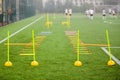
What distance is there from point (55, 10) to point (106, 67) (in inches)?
2898

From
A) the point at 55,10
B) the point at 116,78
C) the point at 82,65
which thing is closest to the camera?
the point at 116,78

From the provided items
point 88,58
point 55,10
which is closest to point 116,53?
point 88,58

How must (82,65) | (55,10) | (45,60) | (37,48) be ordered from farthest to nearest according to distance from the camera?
(55,10), (37,48), (45,60), (82,65)

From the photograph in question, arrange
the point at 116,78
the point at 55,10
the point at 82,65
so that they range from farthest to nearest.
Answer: the point at 55,10
the point at 82,65
the point at 116,78

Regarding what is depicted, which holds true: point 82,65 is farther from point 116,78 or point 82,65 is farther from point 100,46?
point 100,46

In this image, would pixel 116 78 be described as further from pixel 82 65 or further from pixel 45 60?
pixel 45 60

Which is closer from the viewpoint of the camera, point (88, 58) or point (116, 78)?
point (116, 78)

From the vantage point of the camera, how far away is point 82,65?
1039 cm

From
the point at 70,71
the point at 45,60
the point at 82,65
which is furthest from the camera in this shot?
the point at 45,60

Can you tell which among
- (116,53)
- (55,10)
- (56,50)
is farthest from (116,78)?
(55,10)

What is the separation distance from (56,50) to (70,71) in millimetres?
4204

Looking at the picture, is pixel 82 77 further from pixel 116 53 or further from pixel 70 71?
pixel 116 53

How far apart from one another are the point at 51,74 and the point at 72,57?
113 inches

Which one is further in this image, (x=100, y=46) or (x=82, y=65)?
(x=100, y=46)
